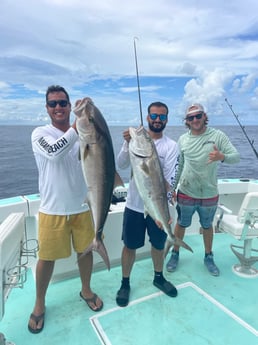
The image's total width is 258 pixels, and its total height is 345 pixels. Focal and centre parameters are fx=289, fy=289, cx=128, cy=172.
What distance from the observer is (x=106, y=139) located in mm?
1935

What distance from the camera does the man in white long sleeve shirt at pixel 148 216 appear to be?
2.58 metres

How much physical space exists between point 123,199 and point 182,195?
2.96 ft

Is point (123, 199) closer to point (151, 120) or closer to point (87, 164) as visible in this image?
point (151, 120)

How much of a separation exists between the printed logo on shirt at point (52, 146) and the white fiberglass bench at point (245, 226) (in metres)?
1.95

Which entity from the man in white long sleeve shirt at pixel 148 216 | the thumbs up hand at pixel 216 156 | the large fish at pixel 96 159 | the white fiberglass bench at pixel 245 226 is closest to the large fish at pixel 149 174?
the large fish at pixel 96 159

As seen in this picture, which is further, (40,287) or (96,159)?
(40,287)

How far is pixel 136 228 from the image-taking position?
271 centimetres

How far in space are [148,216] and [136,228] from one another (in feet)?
0.53

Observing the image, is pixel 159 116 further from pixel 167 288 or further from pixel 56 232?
pixel 167 288

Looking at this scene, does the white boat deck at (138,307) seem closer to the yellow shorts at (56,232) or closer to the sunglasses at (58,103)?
the yellow shorts at (56,232)

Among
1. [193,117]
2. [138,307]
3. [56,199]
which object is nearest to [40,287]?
[56,199]

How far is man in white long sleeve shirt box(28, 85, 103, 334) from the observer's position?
2291 mm

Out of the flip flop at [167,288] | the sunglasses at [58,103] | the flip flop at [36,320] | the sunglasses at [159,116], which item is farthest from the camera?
the flip flop at [167,288]

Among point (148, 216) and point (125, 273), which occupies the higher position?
point (148, 216)
